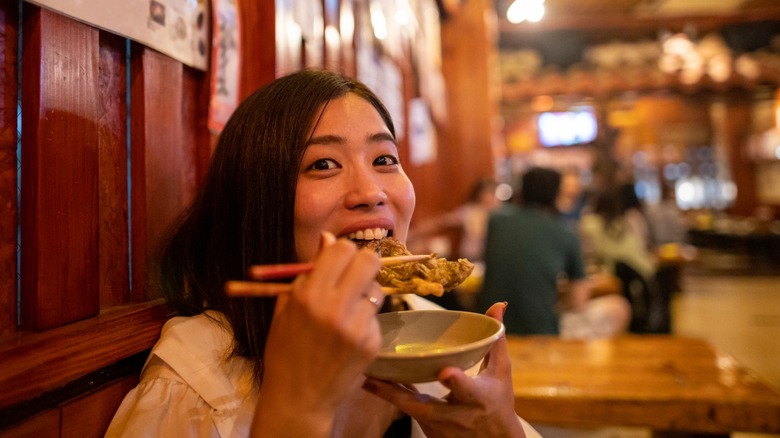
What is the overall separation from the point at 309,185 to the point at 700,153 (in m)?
18.0

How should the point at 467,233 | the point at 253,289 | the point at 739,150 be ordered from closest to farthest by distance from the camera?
1. the point at 253,289
2. the point at 467,233
3. the point at 739,150

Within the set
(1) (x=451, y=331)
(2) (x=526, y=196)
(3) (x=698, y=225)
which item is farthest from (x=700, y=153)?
(1) (x=451, y=331)

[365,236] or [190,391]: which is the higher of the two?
[365,236]

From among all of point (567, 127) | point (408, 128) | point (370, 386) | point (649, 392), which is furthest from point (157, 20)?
point (567, 127)

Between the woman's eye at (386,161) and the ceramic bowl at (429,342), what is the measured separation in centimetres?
50

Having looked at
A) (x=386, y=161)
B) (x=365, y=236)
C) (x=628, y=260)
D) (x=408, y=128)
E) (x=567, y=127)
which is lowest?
(x=628, y=260)

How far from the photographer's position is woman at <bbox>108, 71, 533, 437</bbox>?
0.99m

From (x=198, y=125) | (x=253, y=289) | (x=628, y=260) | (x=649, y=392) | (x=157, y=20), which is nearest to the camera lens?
(x=253, y=289)

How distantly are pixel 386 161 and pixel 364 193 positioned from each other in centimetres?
25

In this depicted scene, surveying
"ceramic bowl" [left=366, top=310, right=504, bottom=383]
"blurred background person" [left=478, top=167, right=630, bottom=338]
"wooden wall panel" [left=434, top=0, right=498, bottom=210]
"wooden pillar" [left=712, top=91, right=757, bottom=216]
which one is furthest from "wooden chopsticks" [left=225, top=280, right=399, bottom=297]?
"wooden pillar" [left=712, top=91, right=757, bottom=216]

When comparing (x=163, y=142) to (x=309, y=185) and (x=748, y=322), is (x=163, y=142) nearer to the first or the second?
(x=309, y=185)

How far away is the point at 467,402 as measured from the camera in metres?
1.18

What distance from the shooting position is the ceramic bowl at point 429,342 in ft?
3.33

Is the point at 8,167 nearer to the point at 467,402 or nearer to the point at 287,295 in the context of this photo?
the point at 287,295
